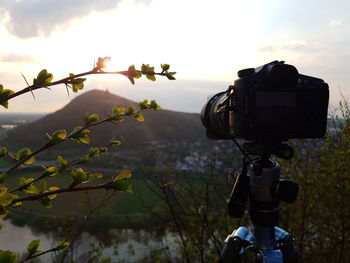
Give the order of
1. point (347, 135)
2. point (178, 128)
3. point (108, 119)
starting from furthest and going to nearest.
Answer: point (178, 128)
point (347, 135)
point (108, 119)

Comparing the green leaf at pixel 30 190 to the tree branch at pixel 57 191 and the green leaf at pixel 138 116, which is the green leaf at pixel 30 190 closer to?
the tree branch at pixel 57 191

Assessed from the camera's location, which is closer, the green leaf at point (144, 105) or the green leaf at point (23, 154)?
the green leaf at point (23, 154)

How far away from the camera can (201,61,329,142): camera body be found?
1.16 meters

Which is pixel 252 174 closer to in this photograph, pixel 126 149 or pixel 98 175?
pixel 98 175

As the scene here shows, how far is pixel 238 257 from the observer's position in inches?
50.6

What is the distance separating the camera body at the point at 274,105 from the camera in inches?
45.6

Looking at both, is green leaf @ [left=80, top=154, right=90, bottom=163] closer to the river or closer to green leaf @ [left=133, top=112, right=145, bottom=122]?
green leaf @ [left=133, top=112, right=145, bottom=122]

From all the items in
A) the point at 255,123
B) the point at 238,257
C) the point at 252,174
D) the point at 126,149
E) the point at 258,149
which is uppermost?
the point at 255,123

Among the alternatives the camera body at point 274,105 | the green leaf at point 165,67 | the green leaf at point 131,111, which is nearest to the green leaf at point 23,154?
the green leaf at point 131,111

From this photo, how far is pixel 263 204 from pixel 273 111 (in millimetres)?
426

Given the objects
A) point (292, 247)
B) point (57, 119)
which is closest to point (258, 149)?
point (292, 247)

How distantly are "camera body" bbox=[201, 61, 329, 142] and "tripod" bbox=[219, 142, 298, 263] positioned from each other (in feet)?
0.31

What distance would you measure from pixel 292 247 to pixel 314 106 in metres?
0.68

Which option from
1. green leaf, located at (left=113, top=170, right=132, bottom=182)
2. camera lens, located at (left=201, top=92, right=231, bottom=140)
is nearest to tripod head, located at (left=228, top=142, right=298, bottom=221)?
camera lens, located at (left=201, top=92, right=231, bottom=140)
